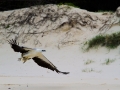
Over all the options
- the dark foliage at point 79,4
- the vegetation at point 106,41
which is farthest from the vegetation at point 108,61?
the dark foliage at point 79,4

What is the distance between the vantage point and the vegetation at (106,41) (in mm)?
11852

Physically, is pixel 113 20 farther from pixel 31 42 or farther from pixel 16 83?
pixel 16 83

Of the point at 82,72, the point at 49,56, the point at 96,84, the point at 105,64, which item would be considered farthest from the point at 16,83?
the point at 49,56

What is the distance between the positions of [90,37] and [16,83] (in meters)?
5.81

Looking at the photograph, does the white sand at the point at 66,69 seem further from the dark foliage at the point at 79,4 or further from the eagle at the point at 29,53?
the dark foliage at the point at 79,4

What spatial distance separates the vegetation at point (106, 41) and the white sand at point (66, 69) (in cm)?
20

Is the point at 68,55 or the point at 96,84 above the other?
the point at 68,55

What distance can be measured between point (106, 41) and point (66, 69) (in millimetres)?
2164

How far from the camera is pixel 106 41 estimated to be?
39.7 ft

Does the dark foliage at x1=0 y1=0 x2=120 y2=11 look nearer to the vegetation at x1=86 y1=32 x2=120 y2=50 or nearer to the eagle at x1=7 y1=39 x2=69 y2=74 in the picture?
the vegetation at x1=86 y1=32 x2=120 y2=50

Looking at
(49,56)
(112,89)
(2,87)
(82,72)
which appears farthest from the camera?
(49,56)

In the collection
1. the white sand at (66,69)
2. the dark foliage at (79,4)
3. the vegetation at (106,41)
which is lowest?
the white sand at (66,69)

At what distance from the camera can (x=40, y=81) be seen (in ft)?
24.8

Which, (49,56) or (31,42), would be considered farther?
(31,42)
